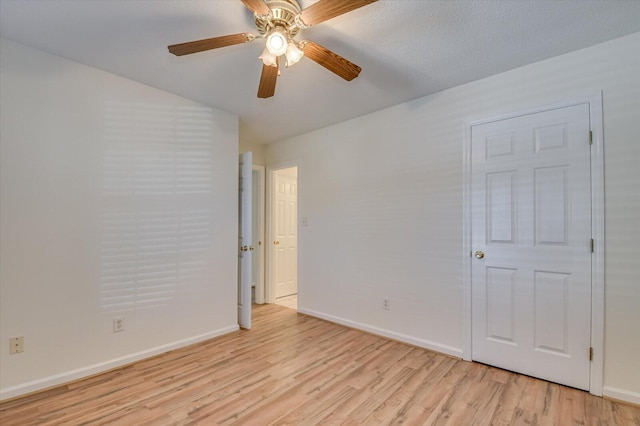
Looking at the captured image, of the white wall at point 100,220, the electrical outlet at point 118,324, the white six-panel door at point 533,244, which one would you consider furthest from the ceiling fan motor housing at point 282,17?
the electrical outlet at point 118,324

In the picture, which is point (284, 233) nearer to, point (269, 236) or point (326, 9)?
point (269, 236)

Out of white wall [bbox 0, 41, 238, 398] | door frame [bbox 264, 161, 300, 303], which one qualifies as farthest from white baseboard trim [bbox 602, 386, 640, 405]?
door frame [bbox 264, 161, 300, 303]

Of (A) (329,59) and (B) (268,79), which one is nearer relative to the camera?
(A) (329,59)

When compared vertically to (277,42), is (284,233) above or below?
below

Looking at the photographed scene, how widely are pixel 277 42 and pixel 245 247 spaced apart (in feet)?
7.68

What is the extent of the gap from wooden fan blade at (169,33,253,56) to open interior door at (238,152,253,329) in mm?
1778

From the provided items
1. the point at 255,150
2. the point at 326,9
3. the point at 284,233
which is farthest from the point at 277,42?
the point at 284,233

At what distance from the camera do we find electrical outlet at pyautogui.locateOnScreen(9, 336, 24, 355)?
2008mm

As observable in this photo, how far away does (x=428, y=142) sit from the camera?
2.85m

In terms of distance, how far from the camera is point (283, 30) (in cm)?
163

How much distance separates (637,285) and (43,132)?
4.30m

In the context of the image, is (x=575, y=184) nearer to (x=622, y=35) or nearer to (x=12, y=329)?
(x=622, y=35)

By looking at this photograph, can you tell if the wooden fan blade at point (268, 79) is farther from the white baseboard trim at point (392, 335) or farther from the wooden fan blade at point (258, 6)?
the white baseboard trim at point (392, 335)

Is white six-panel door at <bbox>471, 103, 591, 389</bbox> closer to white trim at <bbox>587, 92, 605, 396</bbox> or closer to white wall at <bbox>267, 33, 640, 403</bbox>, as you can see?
white trim at <bbox>587, 92, 605, 396</bbox>
